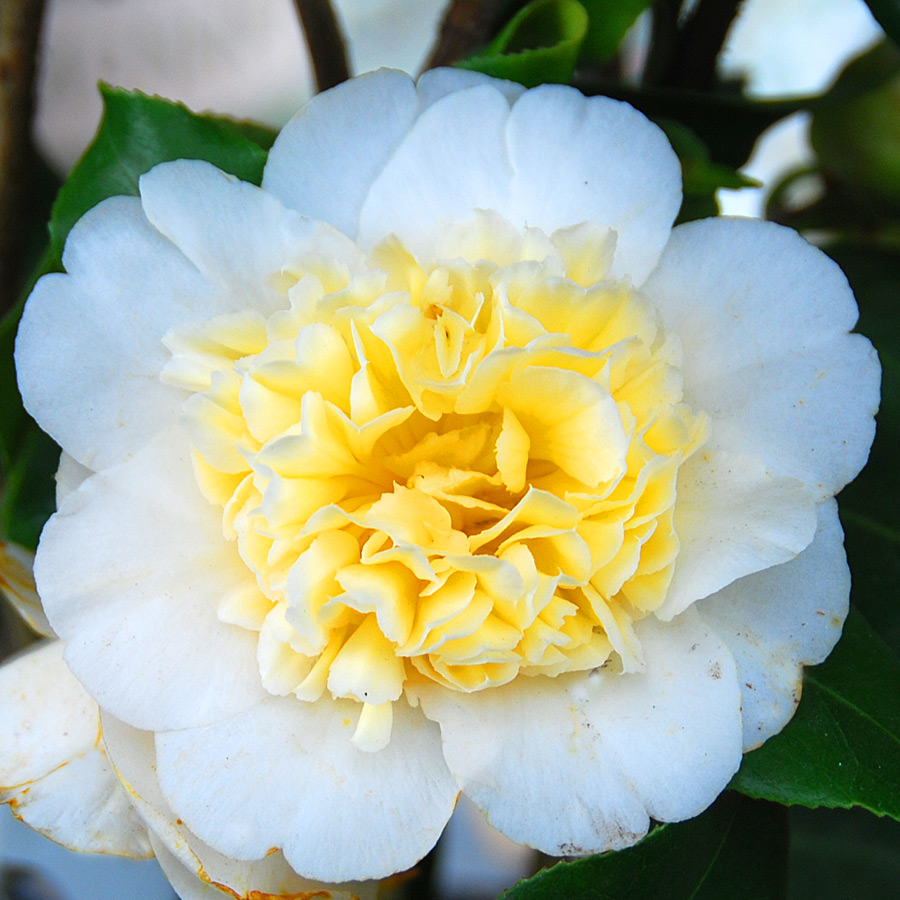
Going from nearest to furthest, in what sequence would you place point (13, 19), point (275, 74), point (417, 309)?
point (417, 309) → point (13, 19) → point (275, 74)

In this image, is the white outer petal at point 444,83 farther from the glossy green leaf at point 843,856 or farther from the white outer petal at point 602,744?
the glossy green leaf at point 843,856

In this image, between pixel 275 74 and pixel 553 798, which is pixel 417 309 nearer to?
pixel 553 798

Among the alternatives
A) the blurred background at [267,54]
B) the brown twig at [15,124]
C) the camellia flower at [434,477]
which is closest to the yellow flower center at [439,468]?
the camellia flower at [434,477]

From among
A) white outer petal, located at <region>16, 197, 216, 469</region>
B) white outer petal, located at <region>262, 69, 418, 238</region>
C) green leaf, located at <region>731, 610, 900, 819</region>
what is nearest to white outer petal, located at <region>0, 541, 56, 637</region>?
white outer petal, located at <region>16, 197, 216, 469</region>

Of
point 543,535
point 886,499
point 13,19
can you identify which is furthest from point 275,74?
point 543,535

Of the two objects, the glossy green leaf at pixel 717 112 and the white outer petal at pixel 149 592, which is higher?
the white outer petal at pixel 149 592

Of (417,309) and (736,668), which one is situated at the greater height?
(417,309)

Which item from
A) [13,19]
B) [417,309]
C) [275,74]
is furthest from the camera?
[275,74]
